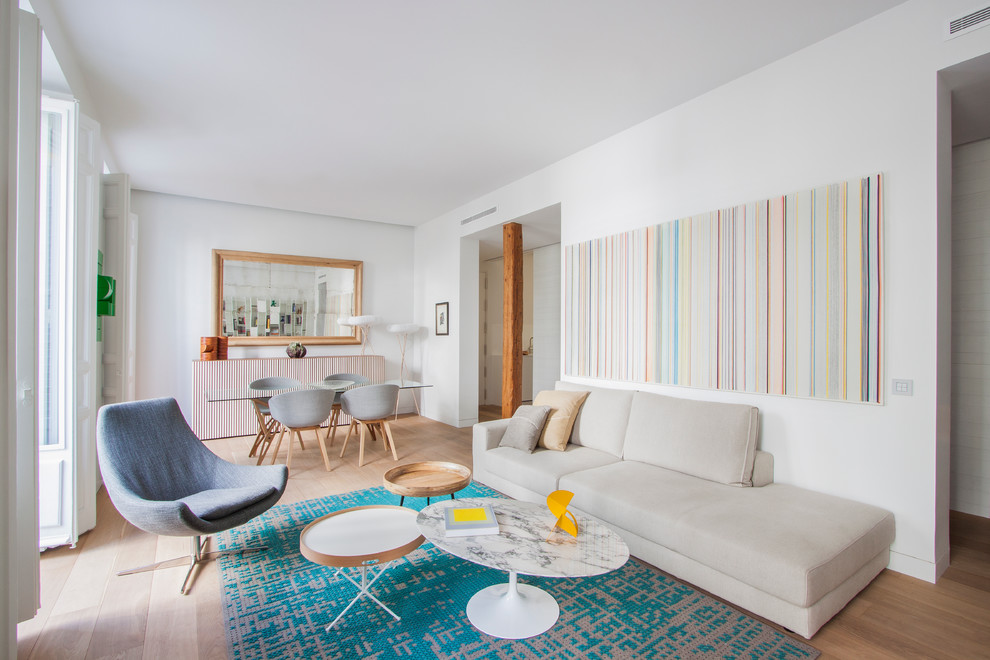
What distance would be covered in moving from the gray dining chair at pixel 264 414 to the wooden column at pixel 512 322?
7.74 ft

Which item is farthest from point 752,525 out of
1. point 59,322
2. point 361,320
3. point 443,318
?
point 361,320

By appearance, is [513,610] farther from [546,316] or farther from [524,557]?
[546,316]

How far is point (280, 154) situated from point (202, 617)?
12.7 feet

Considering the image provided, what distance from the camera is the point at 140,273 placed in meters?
5.71

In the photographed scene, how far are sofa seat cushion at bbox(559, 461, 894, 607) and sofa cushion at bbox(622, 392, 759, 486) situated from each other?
98mm

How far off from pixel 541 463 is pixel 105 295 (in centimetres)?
323

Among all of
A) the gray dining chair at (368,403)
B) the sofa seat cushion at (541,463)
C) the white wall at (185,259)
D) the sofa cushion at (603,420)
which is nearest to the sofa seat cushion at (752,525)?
the sofa seat cushion at (541,463)

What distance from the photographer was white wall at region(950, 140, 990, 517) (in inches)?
125

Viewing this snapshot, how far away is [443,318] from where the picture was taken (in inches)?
266

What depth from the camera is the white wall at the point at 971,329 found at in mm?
3180

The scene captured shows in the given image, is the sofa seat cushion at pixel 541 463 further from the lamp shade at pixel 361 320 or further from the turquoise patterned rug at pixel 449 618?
the lamp shade at pixel 361 320

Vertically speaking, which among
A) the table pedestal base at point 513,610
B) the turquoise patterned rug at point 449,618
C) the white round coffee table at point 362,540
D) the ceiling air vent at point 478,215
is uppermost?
the ceiling air vent at point 478,215

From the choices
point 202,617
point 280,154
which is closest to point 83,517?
point 202,617

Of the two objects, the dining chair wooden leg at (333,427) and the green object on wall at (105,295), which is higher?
the green object on wall at (105,295)
